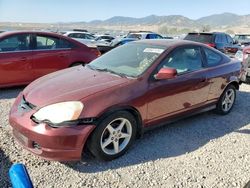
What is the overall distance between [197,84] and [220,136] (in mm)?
897

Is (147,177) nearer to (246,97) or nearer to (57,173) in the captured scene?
(57,173)

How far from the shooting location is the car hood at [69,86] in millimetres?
Answer: 3631

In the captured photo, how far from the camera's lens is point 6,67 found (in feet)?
21.9

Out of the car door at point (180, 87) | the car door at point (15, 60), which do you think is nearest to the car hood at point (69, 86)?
the car door at point (180, 87)

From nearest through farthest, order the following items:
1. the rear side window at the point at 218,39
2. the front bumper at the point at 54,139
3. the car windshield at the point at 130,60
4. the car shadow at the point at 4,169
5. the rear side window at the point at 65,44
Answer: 1. the car shadow at the point at 4,169
2. the front bumper at the point at 54,139
3. the car windshield at the point at 130,60
4. the rear side window at the point at 65,44
5. the rear side window at the point at 218,39

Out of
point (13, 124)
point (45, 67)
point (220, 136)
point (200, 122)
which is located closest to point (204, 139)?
point (220, 136)

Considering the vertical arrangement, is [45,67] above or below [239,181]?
above

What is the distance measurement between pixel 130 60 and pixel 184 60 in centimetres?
90

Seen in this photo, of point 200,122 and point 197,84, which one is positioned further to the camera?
point 200,122

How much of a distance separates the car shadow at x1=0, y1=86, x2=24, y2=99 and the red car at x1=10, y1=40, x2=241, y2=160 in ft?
8.10

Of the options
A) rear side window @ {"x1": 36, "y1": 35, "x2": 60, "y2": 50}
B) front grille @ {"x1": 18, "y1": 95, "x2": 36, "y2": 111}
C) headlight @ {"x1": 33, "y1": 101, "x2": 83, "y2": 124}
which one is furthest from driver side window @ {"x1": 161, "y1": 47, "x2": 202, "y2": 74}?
rear side window @ {"x1": 36, "y1": 35, "x2": 60, "y2": 50}

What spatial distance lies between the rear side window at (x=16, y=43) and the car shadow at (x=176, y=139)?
389 centimetres

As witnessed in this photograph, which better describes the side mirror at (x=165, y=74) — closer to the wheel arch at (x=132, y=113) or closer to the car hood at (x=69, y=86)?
the car hood at (x=69, y=86)

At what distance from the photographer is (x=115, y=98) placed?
3.73 metres
